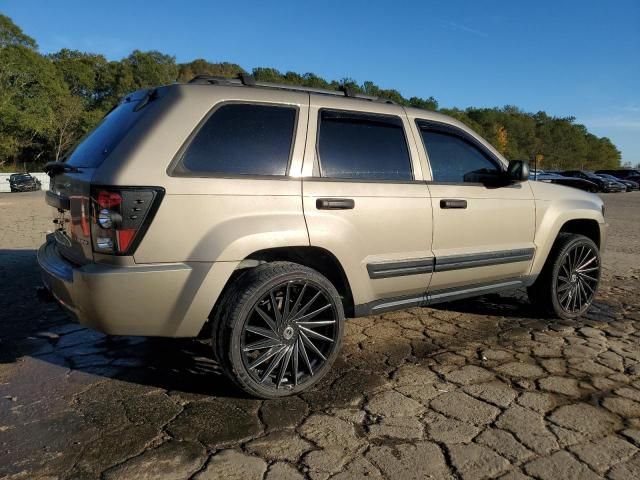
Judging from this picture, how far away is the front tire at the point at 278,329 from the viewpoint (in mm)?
2855

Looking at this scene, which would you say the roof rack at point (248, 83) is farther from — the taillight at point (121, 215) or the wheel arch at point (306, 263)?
the wheel arch at point (306, 263)

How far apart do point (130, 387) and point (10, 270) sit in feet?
13.7

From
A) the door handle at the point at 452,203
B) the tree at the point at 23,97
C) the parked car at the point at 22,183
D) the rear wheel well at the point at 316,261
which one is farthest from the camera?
the tree at the point at 23,97

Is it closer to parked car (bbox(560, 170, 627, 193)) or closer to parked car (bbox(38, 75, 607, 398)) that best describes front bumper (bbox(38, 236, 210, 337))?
parked car (bbox(38, 75, 607, 398))

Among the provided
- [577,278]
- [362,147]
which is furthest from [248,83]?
[577,278]

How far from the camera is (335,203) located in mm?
3172

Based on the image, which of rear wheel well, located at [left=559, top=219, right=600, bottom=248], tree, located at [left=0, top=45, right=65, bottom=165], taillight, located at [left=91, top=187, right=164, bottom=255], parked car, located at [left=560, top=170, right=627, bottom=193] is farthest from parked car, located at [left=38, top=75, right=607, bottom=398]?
tree, located at [left=0, top=45, right=65, bottom=165]

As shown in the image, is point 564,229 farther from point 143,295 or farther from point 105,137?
point 105,137

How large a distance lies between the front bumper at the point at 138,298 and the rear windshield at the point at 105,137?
632 mm

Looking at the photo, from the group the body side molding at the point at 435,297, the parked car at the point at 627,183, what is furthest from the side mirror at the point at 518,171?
the parked car at the point at 627,183

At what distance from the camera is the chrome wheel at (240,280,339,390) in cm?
298

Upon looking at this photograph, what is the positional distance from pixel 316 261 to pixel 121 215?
1.28 metres

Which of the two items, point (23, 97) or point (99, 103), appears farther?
point (99, 103)

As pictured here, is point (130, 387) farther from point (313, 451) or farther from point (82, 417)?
point (313, 451)
